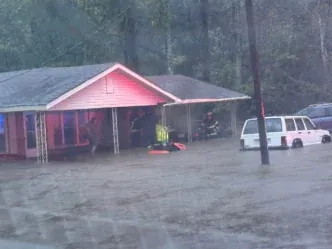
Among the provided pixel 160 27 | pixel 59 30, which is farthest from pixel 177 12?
pixel 59 30

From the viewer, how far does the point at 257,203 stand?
13750 millimetres

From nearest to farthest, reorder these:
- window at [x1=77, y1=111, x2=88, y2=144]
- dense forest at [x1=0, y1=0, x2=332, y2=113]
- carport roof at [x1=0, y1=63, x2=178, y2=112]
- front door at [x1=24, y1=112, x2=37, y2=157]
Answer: carport roof at [x1=0, y1=63, x2=178, y2=112] < front door at [x1=24, y1=112, x2=37, y2=157] < window at [x1=77, y1=111, x2=88, y2=144] < dense forest at [x1=0, y1=0, x2=332, y2=113]

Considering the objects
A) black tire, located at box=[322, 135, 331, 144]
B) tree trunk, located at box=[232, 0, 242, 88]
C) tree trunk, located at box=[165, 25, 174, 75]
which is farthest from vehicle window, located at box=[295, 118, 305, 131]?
tree trunk, located at box=[165, 25, 174, 75]

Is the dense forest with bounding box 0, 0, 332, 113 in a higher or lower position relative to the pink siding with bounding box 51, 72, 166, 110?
higher

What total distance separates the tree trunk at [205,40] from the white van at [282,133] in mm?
18652

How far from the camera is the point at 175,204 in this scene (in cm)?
1434

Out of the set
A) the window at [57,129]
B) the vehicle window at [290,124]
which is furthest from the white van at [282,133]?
the window at [57,129]

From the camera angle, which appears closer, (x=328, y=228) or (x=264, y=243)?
(x=264, y=243)

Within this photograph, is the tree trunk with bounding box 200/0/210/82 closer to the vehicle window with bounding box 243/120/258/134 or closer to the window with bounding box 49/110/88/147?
the window with bounding box 49/110/88/147

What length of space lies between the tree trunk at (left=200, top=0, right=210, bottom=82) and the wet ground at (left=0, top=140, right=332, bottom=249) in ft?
70.5

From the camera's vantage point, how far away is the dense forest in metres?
42.0

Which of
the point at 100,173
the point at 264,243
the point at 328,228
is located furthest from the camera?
the point at 100,173

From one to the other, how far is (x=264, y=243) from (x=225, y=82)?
35.6 meters

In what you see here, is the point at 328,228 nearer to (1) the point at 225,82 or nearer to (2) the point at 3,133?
(2) the point at 3,133
